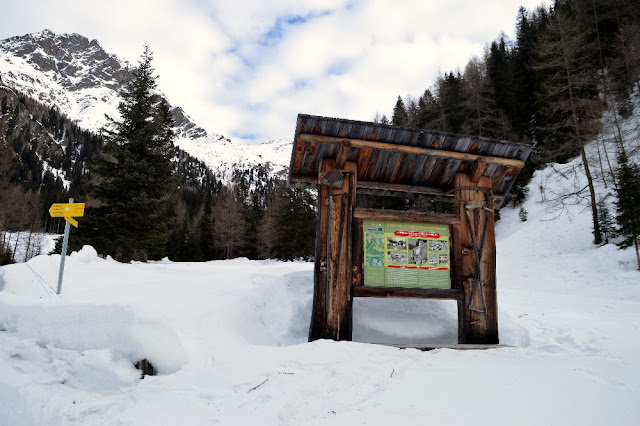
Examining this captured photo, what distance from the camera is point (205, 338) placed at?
5609 mm

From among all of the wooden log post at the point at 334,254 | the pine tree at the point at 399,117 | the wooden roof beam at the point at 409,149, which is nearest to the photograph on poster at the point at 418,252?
the wooden log post at the point at 334,254

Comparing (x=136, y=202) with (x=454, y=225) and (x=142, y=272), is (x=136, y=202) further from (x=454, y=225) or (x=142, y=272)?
(x=454, y=225)

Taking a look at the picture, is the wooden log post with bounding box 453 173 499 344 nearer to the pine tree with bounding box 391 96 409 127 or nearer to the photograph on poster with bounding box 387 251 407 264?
the photograph on poster with bounding box 387 251 407 264

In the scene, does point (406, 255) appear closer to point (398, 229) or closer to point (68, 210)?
point (398, 229)

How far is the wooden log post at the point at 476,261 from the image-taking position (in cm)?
636

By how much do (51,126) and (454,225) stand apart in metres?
164

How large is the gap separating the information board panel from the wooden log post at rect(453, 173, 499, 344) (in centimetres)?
30

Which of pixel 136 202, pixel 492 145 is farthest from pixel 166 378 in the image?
pixel 136 202

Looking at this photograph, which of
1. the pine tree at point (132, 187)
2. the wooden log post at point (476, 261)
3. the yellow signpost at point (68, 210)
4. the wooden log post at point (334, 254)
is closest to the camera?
the wooden log post at point (334, 254)

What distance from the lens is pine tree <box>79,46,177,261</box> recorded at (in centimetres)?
1680

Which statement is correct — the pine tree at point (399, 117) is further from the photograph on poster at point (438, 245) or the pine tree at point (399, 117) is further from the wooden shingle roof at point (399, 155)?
the photograph on poster at point (438, 245)

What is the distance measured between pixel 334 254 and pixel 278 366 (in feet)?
7.53

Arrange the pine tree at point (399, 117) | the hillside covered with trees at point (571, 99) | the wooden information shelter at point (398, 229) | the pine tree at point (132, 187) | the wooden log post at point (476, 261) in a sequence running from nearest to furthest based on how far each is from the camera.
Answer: the wooden information shelter at point (398, 229)
the wooden log post at point (476, 261)
the pine tree at point (132, 187)
the hillside covered with trees at point (571, 99)
the pine tree at point (399, 117)

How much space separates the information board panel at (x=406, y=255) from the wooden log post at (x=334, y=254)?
1.42 ft
